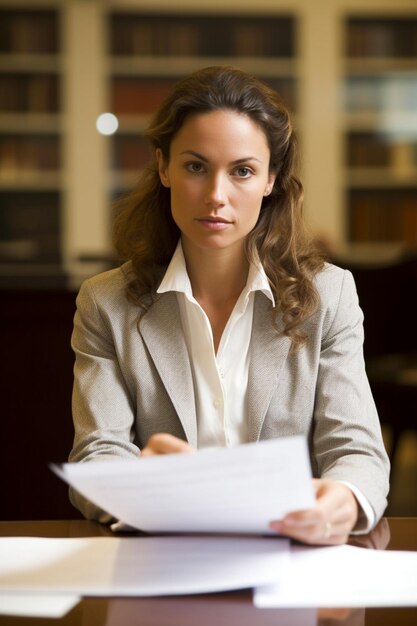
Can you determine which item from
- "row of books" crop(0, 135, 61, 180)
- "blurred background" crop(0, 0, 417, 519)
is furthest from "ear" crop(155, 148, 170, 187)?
"row of books" crop(0, 135, 61, 180)

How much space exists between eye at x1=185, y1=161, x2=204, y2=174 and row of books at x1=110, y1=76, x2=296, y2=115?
5.17 m

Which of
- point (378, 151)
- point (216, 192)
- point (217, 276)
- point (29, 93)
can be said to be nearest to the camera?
point (216, 192)

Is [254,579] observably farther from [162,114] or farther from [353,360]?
[162,114]

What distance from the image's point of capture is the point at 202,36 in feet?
21.3

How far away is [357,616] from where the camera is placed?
0.82m

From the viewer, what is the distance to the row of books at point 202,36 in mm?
6430

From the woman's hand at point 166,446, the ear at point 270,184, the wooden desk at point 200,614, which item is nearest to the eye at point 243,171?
the ear at point 270,184

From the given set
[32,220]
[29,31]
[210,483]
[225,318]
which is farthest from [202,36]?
[210,483]

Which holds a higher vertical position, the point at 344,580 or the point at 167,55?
the point at 167,55

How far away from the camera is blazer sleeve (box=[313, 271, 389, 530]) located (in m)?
1.22

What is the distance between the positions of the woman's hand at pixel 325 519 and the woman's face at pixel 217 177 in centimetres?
42

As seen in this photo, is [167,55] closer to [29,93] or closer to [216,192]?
[29,93]

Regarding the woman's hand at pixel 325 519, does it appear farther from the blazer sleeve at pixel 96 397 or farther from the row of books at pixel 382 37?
the row of books at pixel 382 37

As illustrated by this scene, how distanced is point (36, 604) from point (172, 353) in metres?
0.63
